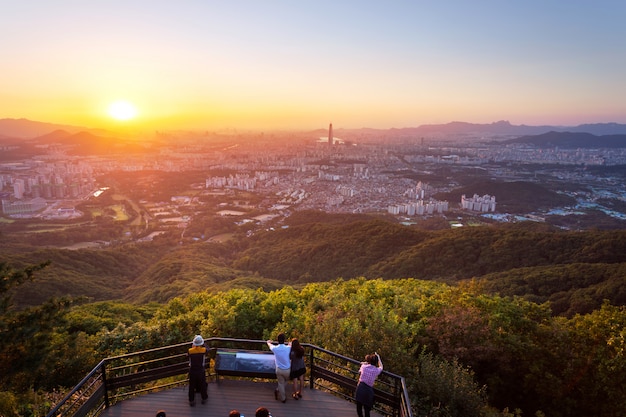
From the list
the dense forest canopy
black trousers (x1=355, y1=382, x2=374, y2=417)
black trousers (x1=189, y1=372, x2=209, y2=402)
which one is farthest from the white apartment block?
black trousers (x1=189, y1=372, x2=209, y2=402)

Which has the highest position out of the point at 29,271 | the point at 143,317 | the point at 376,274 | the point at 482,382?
the point at 29,271

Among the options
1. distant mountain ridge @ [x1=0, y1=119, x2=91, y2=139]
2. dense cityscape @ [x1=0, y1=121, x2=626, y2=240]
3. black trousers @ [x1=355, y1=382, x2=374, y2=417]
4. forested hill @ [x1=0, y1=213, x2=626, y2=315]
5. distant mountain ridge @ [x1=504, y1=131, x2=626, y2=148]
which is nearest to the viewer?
black trousers @ [x1=355, y1=382, x2=374, y2=417]

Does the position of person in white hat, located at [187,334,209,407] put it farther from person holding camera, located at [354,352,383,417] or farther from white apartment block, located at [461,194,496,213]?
white apartment block, located at [461,194,496,213]

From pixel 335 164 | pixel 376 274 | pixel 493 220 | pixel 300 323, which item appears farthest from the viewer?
pixel 335 164

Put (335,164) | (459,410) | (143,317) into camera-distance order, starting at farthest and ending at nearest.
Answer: (335,164), (143,317), (459,410)

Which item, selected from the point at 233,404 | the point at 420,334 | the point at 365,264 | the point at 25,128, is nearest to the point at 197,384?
the point at 233,404

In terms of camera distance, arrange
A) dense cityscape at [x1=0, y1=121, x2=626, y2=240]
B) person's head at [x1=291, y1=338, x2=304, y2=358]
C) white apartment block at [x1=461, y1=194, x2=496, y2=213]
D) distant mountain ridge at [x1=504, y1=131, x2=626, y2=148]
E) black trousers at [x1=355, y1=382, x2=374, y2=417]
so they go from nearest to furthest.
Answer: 1. black trousers at [x1=355, y1=382, x2=374, y2=417]
2. person's head at [x1=291, y1=338, x2=304, y2=358]
3. white apartment block at [x1=461, y1=194, x2=496, y2=213]
4. dense cityscape at [x1=0, y1=121, x2=626, y2=240]
5. distant mountain ridge at [x1=504, y1=131, x2=626, y2=148]

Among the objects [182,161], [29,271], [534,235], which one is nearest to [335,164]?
[182,161]

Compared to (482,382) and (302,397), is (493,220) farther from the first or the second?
(302,397)
